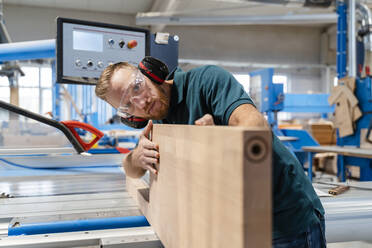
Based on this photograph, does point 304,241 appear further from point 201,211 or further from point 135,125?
point 135,125

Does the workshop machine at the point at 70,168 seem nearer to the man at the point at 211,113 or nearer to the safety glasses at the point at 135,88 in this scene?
the man at the point at 211,113

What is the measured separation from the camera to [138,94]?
103 centimetres

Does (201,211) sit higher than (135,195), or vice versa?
(201,211)

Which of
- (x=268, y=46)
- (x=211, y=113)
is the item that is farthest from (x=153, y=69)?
(x=268, y=46)

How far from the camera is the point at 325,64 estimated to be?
10.1 m

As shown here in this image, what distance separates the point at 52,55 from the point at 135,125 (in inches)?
29.5

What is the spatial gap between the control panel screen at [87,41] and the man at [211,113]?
19.7 inches

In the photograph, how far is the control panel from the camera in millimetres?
1459

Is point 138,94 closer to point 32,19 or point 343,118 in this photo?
point 343,118

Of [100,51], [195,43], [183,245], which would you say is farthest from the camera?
[195,43]

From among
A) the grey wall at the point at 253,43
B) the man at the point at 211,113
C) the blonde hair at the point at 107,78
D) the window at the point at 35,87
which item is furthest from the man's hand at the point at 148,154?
the grey wall at the point at 253,43

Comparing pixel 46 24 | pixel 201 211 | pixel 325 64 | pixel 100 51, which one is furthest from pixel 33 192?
pixel 325 64

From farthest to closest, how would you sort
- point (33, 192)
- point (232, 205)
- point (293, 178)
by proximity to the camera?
point (33, 192) < point (293, 178) < point (232, 205)

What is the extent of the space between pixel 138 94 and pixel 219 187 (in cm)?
66
